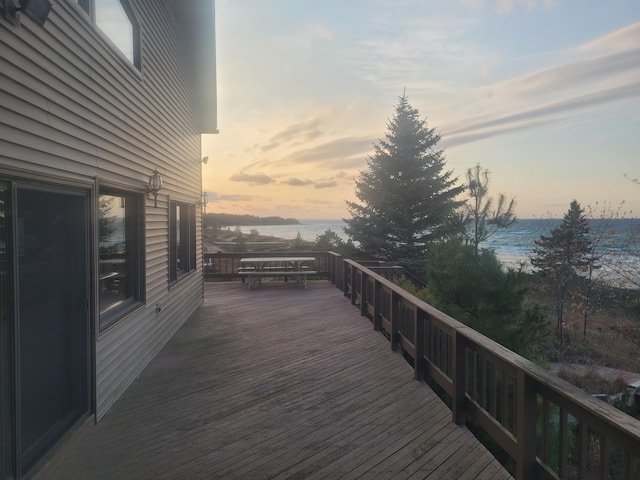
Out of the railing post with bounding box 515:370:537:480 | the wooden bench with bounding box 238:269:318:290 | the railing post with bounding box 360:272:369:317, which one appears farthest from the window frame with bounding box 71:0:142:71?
the wooden bench with bounding box 238:269:318:290

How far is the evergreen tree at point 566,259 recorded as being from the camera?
15.1m

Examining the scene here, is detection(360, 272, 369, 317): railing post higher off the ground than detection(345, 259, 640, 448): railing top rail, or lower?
lower

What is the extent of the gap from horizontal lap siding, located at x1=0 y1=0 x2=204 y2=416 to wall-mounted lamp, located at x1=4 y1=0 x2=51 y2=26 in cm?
6

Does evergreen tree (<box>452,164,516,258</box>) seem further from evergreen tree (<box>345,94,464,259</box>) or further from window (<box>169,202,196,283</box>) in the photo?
window (<box>169,202,196,283</box>)

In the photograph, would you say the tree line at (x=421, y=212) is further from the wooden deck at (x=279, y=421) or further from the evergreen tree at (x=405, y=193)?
the wooden deck at (x=279, y=421)

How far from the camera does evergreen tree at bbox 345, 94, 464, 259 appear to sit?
14.3m

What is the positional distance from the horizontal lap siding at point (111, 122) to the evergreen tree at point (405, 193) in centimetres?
934

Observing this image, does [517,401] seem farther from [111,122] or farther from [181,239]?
[181,239]

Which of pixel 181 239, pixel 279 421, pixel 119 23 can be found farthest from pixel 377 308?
pixel 119 23

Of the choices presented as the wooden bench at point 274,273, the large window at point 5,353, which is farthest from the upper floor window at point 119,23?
the wooden bench at point 274,273

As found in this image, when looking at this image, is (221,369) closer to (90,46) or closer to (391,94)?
(90,46)

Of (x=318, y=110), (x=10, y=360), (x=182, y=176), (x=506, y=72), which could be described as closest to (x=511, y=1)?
(x=506, y=72)

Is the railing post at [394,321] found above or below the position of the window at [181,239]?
below

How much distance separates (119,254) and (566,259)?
19087 millimetres
